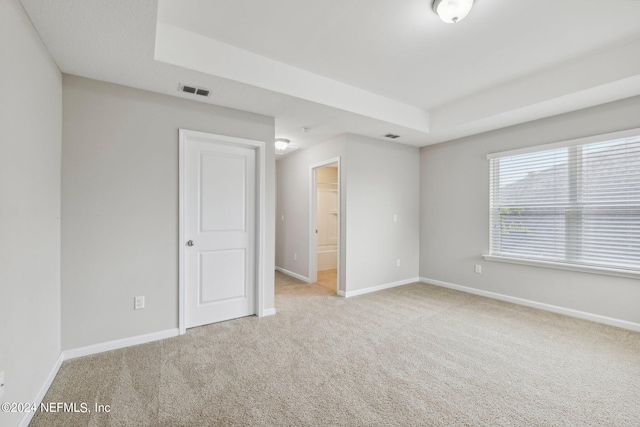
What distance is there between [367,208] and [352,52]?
7.80 feet

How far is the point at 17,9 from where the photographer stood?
1.60m

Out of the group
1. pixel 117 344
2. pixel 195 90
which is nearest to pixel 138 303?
pixel 117 344

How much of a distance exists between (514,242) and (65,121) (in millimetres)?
5221

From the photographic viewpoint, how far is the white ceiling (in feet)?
6.62

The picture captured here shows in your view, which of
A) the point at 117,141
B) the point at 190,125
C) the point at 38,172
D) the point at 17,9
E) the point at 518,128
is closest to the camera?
the point at 17,9

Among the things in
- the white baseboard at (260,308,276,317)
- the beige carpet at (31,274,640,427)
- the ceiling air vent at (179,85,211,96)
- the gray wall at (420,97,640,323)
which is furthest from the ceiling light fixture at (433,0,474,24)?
the white baseboard at (260,308,276,317)

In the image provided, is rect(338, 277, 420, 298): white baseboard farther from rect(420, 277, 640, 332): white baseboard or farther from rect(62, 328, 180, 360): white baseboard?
rect(62, 328, 180, 360): white baseboard

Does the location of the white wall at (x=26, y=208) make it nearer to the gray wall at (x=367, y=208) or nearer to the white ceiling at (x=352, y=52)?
the white ceiling at (x=352, y=52)

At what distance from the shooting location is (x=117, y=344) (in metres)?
2.59

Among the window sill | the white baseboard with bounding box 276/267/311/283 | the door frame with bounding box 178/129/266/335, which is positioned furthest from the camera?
the white baseboard with bounding box 276/267/311/283

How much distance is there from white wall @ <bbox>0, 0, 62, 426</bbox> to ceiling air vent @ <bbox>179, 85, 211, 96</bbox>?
3.00 ft

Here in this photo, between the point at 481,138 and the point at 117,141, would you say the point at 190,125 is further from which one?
the point at 481,138

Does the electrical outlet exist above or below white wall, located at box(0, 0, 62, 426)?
below

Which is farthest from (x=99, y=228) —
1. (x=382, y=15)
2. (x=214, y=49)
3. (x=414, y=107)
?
(x=414, y=107)
